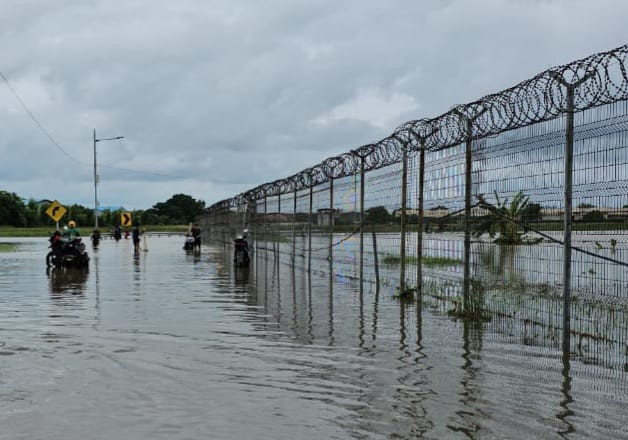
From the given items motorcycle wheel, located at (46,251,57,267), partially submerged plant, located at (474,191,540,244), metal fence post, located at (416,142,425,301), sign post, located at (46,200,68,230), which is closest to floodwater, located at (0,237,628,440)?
metal fence post, located at (416,142,425,301)

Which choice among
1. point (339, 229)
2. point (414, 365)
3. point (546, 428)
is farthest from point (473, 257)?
point (339, 229)

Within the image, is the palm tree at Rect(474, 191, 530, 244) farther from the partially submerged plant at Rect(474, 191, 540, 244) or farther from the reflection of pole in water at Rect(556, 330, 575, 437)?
the reflection of pole in water at Rect(556, 330, 575, 437)

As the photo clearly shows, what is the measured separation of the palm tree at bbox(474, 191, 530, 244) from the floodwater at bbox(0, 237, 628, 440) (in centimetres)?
120

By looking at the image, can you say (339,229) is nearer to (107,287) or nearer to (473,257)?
(107,287)

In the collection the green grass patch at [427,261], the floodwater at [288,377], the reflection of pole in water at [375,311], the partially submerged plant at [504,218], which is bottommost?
the floodwater at [288,377]

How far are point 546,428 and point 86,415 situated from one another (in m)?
3.29

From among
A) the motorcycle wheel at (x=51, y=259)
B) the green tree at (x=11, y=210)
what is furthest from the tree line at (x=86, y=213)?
the motorcycle wheel at (x=51, y=259)

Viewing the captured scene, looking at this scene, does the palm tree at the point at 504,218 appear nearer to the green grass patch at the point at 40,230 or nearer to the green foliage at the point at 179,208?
the green grass patch at the point at 40,230

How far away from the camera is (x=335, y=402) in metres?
5.96

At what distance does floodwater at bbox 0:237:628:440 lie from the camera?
5.30 meters

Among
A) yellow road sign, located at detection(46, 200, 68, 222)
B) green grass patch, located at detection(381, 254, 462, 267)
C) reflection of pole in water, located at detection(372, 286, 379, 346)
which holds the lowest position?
reflection of pole in water, located at detection(372, 286, 379, 346)

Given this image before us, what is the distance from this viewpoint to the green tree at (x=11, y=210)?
101 meters

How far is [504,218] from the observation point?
362 inches

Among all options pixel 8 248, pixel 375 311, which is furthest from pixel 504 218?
pixel 8 248
